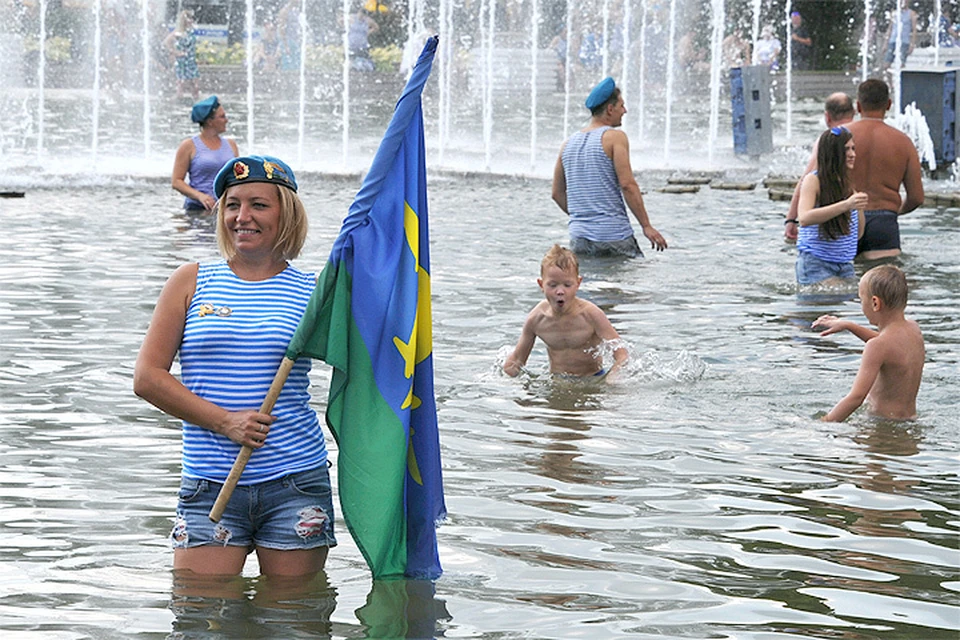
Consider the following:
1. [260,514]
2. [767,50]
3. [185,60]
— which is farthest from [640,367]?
[767,50]

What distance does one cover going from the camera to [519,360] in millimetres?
9422

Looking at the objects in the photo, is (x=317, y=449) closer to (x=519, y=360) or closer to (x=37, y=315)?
(x=519, y=360)

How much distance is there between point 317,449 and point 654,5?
110ft

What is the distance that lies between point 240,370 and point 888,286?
4.29m

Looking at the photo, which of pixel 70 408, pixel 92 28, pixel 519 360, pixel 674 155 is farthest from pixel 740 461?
pixel 92 28

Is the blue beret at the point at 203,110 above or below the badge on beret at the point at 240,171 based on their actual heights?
above

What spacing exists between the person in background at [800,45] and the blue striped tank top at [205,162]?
2570cm

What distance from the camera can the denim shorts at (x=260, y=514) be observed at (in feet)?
16.2

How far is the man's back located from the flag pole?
340 inches

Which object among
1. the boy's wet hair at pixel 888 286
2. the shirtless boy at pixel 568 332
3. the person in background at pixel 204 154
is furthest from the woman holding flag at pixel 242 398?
the person in background at pixel 204 154

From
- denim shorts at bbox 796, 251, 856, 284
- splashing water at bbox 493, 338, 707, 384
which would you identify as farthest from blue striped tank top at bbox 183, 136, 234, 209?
splashing water at bbox 493, 338, 707, 384

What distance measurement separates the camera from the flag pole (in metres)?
4.84

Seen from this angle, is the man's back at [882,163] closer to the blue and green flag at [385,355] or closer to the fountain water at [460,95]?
the blue and green flag at [385,355]

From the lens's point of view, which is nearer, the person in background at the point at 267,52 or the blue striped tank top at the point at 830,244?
the blue striped tank top at the point at 830,244
